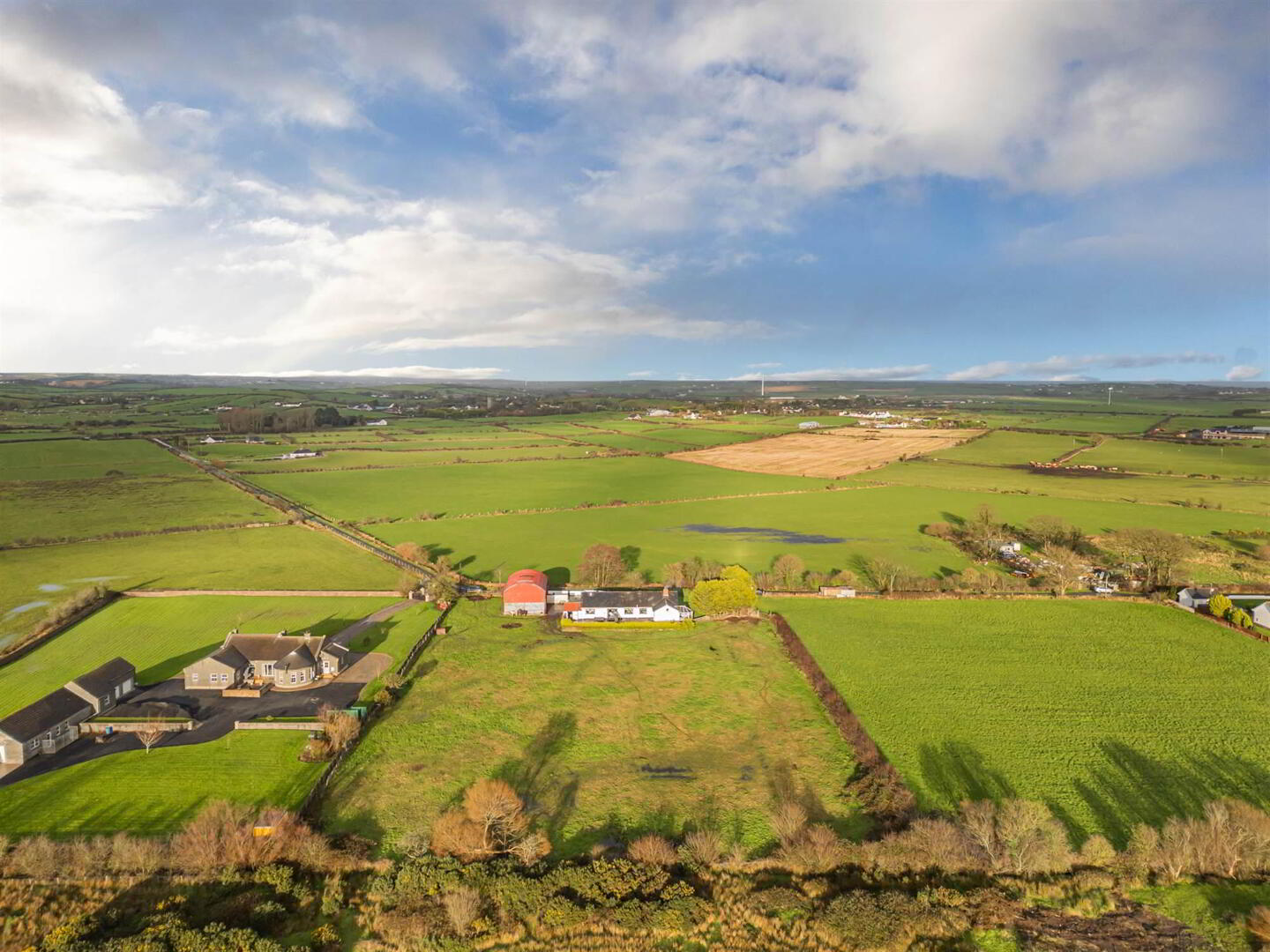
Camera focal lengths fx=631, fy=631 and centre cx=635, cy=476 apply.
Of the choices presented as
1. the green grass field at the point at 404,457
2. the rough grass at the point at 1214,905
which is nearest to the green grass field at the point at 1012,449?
the green grass field at the point at 404,457

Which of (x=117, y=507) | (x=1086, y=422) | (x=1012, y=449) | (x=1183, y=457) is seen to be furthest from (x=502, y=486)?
(x=1086, y=422)

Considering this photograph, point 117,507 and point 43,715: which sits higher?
point 117,507

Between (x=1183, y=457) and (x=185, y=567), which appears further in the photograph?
(x=1183, y=457)

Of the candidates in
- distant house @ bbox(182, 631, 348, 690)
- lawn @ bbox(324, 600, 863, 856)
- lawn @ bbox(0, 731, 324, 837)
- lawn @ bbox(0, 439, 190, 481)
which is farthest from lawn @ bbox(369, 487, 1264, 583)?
lawn @ bbox(0, 439, 190, 481)

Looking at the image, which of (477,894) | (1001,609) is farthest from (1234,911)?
(1001,609)

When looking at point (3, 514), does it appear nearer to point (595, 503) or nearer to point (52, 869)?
point (595, 503)

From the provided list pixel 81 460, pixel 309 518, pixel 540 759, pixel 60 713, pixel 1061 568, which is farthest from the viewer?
pixel 81 460

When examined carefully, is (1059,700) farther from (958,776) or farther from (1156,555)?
(1156,555)
